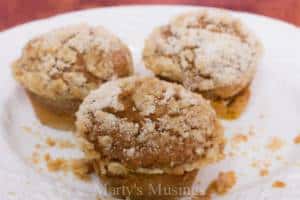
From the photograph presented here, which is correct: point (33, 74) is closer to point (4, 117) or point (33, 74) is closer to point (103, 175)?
point (4, 117)

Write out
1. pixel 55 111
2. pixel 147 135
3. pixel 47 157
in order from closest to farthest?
pixel 147 135, pixel 47 157, pixel 55 111

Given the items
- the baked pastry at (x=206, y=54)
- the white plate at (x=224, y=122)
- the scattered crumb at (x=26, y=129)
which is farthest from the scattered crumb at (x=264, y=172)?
the scattered crumb at (x=26, y=129)

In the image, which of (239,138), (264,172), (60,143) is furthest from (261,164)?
(60,143)

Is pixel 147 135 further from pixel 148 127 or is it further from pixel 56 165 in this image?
pixel 56 165

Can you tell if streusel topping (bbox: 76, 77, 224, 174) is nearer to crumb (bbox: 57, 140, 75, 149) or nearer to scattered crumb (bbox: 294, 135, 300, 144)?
crumb (bbox: 57, 140, 75, 149)

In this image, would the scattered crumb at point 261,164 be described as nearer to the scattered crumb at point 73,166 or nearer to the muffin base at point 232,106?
the muffin base at point 232,106

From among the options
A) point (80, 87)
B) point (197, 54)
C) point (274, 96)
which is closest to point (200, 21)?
point (197, 54)
